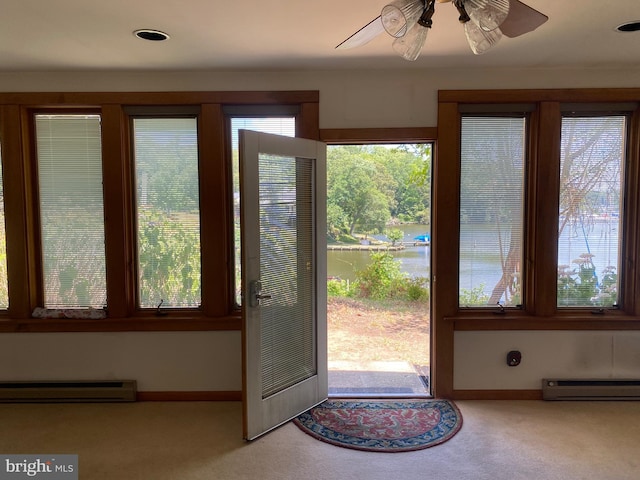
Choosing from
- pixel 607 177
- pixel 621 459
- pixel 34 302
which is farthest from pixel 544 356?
pixel 34 302

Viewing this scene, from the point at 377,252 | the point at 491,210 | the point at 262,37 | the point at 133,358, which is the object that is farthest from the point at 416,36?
the point at 377,252

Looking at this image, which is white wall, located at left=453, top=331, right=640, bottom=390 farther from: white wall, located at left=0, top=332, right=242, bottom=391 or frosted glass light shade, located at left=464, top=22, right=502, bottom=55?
frosted glass light shade, located at left=464, top=22, right=502, bottom=55

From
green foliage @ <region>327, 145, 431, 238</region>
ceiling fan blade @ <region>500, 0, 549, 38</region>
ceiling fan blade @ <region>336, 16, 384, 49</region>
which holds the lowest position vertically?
green foliage @ <region>327, 145, 431, 238</region>

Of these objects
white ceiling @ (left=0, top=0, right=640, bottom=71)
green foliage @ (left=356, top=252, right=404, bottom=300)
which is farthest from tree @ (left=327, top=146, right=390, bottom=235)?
white ceiling @ (left=0, top=0, right=640, bottom=71)

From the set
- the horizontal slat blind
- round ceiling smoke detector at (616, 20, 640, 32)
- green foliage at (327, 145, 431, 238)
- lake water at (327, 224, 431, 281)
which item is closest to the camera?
round ceiling smoke detector at (616, 20, 640, 32)

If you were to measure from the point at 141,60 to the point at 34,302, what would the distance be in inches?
78.8

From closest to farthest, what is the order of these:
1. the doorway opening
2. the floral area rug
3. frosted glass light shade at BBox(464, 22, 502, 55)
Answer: frosted glass light shade at BBox(464, 22, 502, 55), the floral area rug, the doorway opening

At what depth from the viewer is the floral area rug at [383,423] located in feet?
8.36

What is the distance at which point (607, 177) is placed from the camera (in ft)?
10.2

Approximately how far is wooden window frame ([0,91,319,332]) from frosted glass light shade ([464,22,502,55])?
5.12ft

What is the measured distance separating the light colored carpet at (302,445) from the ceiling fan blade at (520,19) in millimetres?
2207

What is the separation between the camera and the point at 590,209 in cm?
312

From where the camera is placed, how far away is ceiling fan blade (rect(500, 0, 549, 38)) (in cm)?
149

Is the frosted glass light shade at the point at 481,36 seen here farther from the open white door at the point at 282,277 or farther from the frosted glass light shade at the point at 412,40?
the open white door at the point at 282,277
